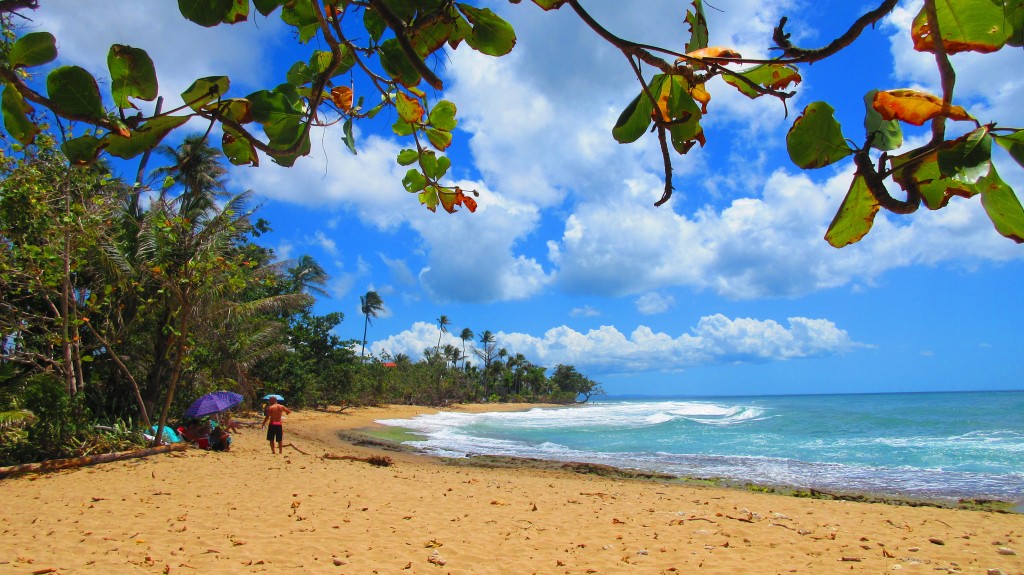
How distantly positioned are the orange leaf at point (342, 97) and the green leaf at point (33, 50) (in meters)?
0.45

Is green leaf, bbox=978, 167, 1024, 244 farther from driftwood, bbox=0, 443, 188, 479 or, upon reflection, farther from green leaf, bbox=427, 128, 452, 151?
driftwood, bbox=0, 443, 188, 479

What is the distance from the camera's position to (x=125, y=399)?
32.3ft

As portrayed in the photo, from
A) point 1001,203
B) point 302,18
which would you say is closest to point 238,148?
point 302,18

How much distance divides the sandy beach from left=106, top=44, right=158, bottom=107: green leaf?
3.76 m

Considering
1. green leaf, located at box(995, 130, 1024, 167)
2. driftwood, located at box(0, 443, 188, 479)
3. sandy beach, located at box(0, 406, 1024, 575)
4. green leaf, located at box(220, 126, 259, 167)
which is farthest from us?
driftwood, located at box(0, 443, 188, 479)

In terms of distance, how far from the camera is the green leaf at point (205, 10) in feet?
2.14

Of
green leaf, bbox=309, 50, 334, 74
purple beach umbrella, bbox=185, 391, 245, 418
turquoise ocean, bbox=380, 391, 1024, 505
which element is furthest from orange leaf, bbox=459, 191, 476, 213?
turquoise ocean, bbox=380, 391, 1024, 505

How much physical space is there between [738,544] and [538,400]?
6020 centimetres

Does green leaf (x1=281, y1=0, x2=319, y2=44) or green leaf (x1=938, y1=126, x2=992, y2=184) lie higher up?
green leaf (x1=281, y1=0, x2=319, y2=44)

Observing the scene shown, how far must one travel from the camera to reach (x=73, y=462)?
712 cm

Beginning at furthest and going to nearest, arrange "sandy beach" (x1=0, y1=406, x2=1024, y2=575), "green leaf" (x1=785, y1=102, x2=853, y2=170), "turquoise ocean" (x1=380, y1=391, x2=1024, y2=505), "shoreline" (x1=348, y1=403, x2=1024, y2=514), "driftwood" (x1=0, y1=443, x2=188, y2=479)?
1. "turquoise ocean" (x1=380, y1=391, x2=1024, y2=505)
2. "shoreline" (x1=348, y1=403, x2=1024, y2=514)
3. "driftwood" (x1=0, y1=443, x2=188, y2=479)
4. "sandy beach" (x1=0, y1=406, x2=1024, y2=575)
5. "green leaf" (x1=785, y1=102, x2=853, y2=170)

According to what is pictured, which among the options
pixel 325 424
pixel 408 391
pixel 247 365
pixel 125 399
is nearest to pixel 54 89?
pixel 125 399

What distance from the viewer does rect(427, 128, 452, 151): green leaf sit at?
108 centimetres

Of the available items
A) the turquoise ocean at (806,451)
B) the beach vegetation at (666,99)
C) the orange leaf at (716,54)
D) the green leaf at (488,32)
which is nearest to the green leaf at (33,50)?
the beach vegetation at (666,99)
